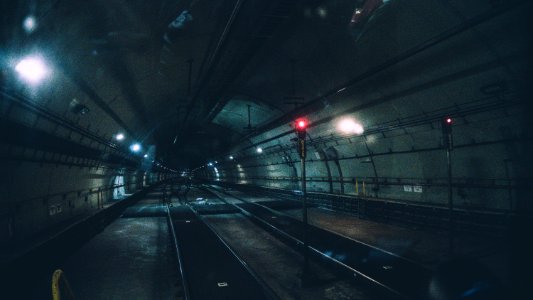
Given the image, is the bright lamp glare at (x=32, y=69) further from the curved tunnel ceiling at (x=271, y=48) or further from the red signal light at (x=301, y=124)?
the red signal light at (x=301, y=124)

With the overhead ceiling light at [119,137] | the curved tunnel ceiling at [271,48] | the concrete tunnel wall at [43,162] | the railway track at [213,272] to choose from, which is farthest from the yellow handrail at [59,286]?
the overhead ceiling light at [119,137]

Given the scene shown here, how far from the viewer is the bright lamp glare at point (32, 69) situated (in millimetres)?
7673

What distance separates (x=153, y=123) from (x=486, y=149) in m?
21.7

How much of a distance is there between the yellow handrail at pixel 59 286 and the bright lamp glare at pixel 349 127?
1347cm

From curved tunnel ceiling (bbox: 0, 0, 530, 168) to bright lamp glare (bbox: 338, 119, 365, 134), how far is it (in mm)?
802

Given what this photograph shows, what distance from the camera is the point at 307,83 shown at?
50.7 feet

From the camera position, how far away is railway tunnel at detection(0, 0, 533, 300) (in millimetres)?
7707

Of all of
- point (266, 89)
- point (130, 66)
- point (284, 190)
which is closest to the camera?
point (130, 66)

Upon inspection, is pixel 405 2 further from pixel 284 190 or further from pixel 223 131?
pixel 223 131

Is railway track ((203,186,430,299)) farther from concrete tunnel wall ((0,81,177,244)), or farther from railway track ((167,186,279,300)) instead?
concrete tunnel wall ((0,81,177,244))

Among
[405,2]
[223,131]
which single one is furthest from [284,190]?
[405,2]

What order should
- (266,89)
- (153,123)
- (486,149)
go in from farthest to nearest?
(153,123)
(266,89)
(486,149)

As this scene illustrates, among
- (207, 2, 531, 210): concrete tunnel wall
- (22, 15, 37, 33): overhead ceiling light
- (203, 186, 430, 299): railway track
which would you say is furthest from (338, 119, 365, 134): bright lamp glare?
(22, 15, 37, 33): overhead ceiling light

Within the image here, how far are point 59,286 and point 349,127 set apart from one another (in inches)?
559
